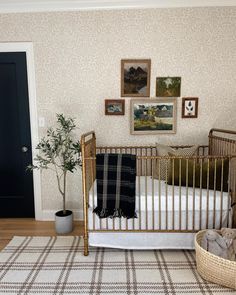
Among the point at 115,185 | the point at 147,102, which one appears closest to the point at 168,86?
the point at 147,102

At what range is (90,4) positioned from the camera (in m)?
2.82

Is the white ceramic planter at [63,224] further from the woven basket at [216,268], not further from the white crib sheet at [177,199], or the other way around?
the woven basket at [216,268]

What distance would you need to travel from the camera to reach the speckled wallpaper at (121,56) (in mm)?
2871

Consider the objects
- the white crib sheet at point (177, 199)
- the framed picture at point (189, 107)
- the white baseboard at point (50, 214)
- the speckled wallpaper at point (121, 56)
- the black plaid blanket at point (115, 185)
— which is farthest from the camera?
the white baseboard at point (50, 214)

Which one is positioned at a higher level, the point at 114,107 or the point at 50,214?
the point at 114,107

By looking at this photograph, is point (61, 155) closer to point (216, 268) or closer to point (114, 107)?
point (114, 107)

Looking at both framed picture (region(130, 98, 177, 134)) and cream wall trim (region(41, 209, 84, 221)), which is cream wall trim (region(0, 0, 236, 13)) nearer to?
framed picture (region(130, 98, 177, 134))

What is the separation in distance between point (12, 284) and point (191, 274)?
137 centimetres

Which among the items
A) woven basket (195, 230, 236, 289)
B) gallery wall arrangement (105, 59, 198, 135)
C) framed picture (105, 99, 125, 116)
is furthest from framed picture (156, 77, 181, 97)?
woven basket (195, 230, 236, 289)

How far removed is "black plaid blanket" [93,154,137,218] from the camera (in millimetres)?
2164

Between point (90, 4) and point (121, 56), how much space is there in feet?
2.06

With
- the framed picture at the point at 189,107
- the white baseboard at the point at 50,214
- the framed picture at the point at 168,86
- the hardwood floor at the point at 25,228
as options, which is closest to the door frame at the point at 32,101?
the white baseboard at the point at 50,214

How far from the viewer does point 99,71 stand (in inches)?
116

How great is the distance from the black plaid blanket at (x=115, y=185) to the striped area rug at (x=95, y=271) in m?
0.41
